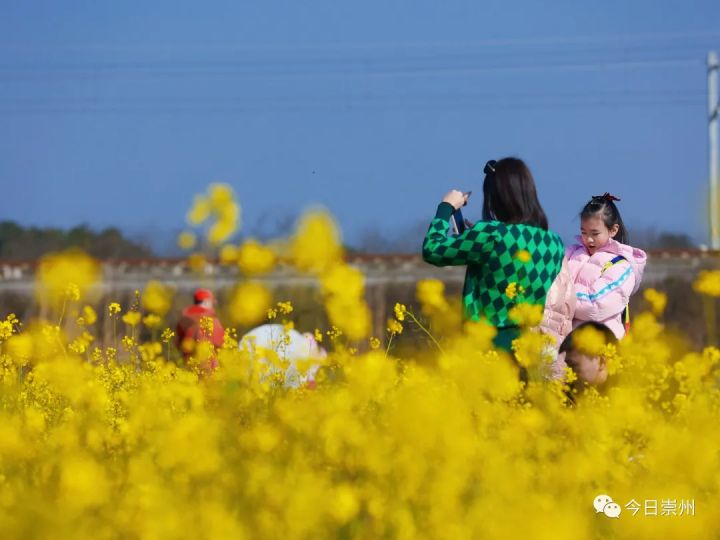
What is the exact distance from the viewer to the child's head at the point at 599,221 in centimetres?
451

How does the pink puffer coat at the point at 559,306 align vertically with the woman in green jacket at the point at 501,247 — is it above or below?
below

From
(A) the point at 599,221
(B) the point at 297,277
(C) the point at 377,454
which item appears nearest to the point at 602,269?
(A) the point at 599,221

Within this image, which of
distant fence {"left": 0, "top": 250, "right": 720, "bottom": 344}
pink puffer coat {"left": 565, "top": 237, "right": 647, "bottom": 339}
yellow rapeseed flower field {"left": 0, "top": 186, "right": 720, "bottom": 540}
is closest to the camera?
yellow rapeseed flower field {"left": 0, "top": 186, "right": 720, "bottom": 540}

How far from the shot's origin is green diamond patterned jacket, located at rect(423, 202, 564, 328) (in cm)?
420

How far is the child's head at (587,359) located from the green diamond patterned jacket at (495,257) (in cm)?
23

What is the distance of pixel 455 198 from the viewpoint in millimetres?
4297

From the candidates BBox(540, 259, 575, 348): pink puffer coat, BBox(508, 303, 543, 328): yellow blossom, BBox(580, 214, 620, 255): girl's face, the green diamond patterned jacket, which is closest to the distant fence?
BBox(580, 214, 620, 255): girl's face

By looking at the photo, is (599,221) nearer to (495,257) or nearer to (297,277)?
(495,257)

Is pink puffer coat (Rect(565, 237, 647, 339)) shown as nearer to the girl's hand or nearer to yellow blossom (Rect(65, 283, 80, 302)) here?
the girl's hand

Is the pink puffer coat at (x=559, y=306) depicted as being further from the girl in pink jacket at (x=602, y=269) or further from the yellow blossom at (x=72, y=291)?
the yellow blossom at (x=72, y=291)

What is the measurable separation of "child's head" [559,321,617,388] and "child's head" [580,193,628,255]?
11.9 inches

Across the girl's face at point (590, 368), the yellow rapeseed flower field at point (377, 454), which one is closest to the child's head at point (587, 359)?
the girl's face at point (590, 368)

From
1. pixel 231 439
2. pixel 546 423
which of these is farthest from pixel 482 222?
pixel 231 439

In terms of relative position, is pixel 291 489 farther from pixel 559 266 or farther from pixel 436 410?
pixel 559 266
